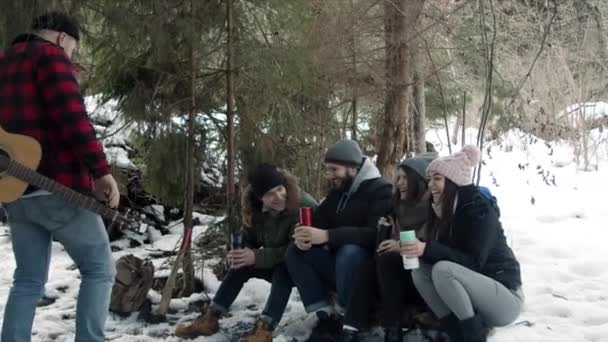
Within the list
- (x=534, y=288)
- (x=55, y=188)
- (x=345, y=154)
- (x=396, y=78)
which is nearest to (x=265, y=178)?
(x=345, y=154)

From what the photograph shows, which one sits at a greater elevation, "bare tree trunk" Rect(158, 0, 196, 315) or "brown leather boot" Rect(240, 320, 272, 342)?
"bare tree trunk" Rect(158, 0, 196, 315)

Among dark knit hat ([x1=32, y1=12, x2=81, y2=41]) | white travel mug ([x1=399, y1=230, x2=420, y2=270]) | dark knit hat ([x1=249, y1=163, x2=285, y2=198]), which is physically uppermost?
dark knit hat ([x1=32, y1=12, x2=81, y2=41])

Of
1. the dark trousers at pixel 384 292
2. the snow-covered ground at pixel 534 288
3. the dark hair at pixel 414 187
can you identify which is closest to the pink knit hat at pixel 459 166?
the dark hair at pixel 414 187

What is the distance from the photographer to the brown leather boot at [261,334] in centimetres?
334

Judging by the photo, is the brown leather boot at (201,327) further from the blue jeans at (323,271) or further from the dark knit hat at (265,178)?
the dark knit hat at (265,178)

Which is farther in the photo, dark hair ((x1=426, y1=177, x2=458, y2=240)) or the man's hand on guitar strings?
dark hair ((x1=426, y1=177, x2=458, y2=240))

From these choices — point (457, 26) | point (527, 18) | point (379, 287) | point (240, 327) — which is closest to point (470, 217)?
point (379, 287)

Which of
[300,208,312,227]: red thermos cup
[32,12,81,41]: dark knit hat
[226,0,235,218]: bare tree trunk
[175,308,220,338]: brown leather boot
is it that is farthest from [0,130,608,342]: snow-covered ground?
[32,12,81,41]: dark knit hat

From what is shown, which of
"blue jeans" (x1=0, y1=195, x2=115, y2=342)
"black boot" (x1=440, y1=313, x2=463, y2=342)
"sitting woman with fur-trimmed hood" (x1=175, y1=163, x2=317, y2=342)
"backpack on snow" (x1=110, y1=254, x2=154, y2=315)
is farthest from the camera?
"backpack on snow" (x1=110, y1=254, x2=154, y2=315)

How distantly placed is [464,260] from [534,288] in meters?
1.53

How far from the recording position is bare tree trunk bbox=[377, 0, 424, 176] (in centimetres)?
481

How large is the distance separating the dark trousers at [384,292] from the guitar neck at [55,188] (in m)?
1.32

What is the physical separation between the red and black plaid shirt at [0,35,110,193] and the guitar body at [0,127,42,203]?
0.03m

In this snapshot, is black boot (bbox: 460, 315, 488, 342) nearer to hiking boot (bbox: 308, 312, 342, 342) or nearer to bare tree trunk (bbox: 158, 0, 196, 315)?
hiking boot (bbox: 308, 312, 342, 342)
